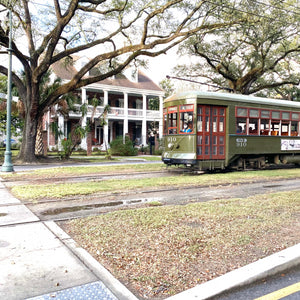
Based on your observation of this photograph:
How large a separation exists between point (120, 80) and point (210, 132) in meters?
23.4

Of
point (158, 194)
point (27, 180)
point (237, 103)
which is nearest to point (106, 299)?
point (158, 194)

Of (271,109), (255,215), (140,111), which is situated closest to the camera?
(255,215)

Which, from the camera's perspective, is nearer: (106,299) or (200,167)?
(106,299)

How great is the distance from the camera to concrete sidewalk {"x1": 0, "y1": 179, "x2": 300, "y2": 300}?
2992 mm

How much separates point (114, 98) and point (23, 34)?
54.5ft

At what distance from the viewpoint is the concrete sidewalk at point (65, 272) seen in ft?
9.82

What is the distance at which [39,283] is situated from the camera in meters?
3.20

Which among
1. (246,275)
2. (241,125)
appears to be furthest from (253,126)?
(246,275)

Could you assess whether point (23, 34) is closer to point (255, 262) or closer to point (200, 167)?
point (200, 167)

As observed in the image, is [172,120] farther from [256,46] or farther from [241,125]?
[256,46]

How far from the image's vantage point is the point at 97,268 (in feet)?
11.6

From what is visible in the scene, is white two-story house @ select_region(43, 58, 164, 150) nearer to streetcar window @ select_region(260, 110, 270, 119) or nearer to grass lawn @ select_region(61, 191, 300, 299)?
streetcar window @ select_region(260, 110, 270, 119)

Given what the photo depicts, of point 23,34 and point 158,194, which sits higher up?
point 23,34

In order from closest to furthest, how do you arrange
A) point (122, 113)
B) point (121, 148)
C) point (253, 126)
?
point (253, 126)
point (121, 148)
point (122, 113)
